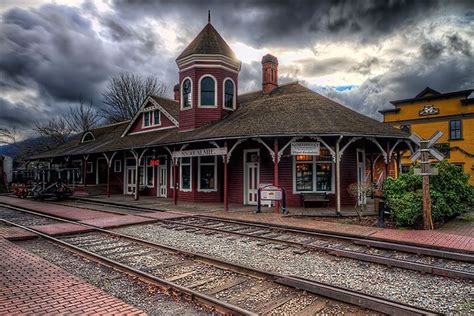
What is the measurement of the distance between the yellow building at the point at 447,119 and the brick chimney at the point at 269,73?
11833mm

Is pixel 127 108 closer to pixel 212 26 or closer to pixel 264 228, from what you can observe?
pixel 212 26

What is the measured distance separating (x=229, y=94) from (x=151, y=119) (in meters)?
7.44

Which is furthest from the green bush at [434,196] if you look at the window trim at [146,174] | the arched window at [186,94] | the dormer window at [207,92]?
the window trim at [146,174]

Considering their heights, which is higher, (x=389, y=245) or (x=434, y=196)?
(x=434, y=196)

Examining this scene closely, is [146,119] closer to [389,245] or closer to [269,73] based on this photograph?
[269,73]

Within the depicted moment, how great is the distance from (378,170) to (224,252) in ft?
59.5

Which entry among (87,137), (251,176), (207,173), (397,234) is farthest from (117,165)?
(397,234)

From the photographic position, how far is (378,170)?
22.4 meters

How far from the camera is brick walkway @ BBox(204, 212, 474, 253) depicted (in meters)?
7.49

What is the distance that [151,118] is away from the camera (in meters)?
24.2

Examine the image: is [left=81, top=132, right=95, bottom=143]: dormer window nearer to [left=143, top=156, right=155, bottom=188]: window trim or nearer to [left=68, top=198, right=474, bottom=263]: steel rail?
[left=143, top=156, right=155, bottom=188]: window trim

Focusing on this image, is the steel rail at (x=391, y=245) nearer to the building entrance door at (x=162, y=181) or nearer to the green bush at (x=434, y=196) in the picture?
the green bush at (x=434, y=196)

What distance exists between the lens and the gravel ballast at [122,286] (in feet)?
14.6

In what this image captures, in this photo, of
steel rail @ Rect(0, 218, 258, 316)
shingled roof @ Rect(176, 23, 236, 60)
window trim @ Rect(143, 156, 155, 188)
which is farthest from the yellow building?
steel rail @ Rect(0, 218, 258, 316)
